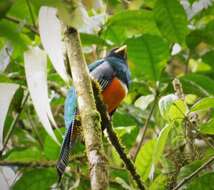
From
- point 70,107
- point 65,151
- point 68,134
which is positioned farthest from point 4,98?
point 70,107

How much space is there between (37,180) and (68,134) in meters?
0.25

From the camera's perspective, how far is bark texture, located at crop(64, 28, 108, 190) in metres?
1.18

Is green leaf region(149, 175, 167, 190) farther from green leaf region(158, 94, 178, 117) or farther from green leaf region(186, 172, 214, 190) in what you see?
green leaf region(158, 94, 178, 117)

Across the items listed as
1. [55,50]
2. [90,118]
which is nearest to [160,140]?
[90,118]

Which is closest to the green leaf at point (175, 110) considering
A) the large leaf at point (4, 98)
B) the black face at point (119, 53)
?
the large leaf at point (4, 98)

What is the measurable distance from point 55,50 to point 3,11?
1.65ft

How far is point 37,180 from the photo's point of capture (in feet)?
7.48

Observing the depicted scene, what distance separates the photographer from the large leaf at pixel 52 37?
1089mm

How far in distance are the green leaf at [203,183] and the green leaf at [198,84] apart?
2.08 ft

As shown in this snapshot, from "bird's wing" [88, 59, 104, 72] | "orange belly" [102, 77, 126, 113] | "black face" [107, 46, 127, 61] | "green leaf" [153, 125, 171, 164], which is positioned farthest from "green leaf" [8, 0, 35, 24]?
"black face" [107, 46, 127, 61]

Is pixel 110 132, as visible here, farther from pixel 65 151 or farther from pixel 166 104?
pixel 65 151

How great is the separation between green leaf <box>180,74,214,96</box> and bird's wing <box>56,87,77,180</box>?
539 millimetres

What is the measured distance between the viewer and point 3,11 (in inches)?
23.6

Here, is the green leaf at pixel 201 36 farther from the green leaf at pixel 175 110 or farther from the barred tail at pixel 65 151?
the green leaf at pixel 175 110
